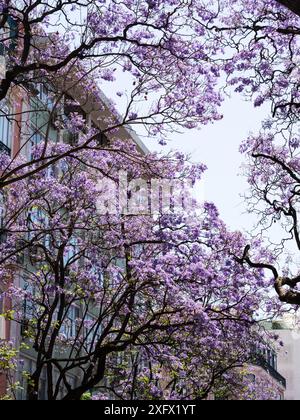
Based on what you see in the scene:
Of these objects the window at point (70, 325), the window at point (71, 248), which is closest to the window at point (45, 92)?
the window at point (71, 248)

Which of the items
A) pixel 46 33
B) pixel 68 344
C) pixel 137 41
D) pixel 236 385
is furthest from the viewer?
pixel 236 385

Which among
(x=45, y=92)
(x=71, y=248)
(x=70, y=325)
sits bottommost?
(x=70, y=325)

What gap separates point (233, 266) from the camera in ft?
66.7

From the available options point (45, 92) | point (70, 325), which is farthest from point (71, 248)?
point (45, 92)

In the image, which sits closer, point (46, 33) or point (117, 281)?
point (46, 33)

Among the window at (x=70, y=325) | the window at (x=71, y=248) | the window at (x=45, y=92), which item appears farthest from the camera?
the window at (x=70, y=325)

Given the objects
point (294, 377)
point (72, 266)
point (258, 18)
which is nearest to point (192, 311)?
point (72, 266)

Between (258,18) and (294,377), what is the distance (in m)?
67.0

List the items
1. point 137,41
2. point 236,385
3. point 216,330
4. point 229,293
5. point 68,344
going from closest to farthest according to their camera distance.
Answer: point 137,41 < point 216,330 < point 229,293 < point 68,344 < point 236,385

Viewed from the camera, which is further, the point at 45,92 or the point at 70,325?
the point at 70,325

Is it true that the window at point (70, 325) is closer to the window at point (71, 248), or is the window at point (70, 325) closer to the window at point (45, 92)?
the window at point (71, 248)

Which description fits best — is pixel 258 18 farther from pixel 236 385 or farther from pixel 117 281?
pixel 236 385

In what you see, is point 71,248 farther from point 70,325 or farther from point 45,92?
point 45,92

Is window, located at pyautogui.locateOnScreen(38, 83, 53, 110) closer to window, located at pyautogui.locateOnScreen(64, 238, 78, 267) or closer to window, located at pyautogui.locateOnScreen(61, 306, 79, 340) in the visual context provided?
window, located at pyautogui.locateOnScreen(64, 238, 78, 267)
